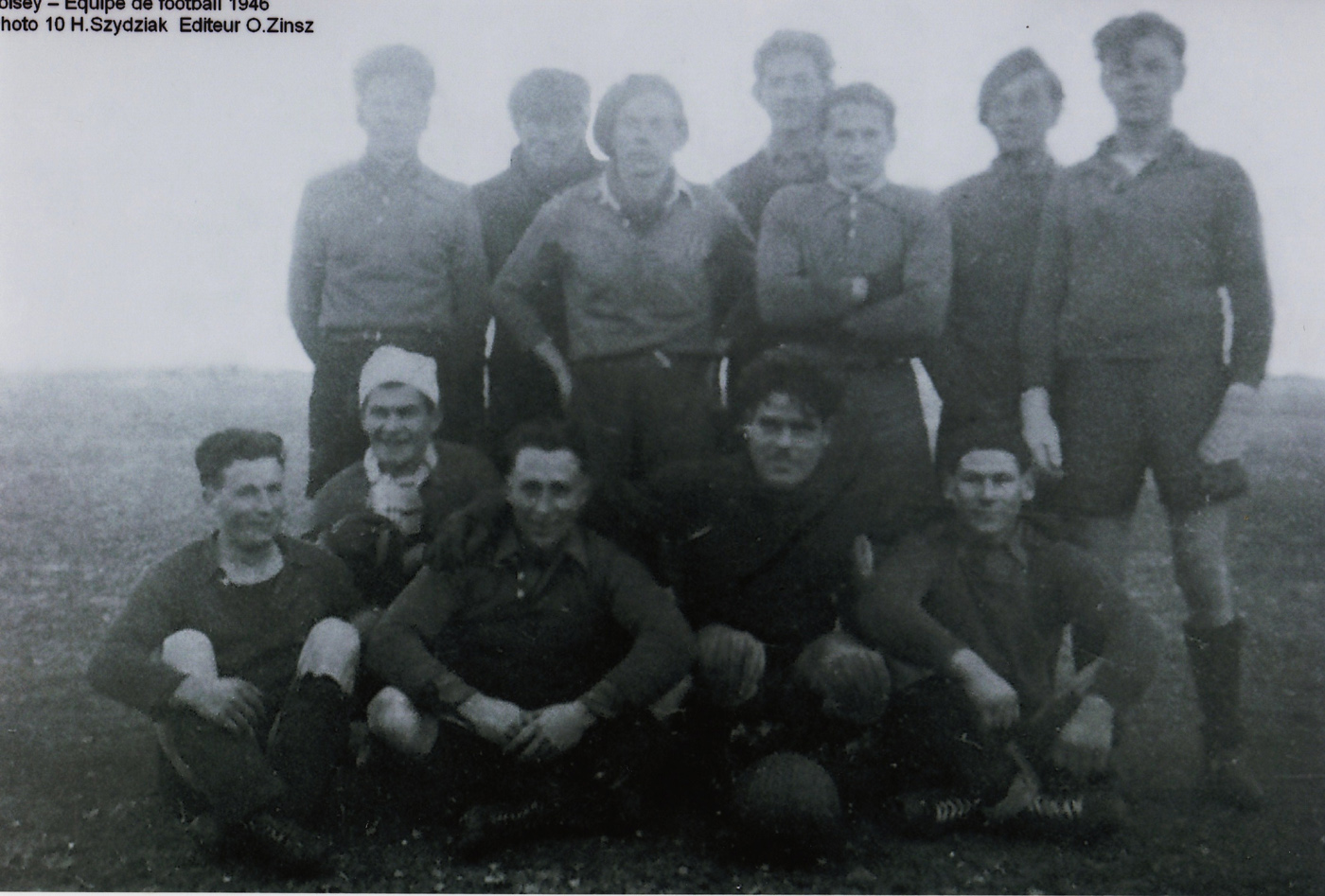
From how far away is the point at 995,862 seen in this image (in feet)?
8.27

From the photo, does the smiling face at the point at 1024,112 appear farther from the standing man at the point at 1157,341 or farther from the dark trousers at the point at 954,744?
the dark trousers at the point at 954,744

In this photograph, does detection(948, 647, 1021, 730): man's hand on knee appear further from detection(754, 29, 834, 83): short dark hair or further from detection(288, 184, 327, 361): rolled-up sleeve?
detection(288, 184, 327, 361): rolled-up sleeve

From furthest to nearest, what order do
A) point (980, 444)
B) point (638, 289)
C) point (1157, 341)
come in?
point (638, 289)
point (1157, 341)
point (980, 444)

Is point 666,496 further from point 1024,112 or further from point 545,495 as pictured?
point 1024,112

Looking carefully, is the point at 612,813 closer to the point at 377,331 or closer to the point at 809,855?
the point at 809,855

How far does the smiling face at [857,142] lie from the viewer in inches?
114

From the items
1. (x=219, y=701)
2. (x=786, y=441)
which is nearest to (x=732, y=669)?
(x=786, y=441)

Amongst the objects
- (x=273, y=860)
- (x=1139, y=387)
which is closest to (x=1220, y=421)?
(x=1139, y=387)

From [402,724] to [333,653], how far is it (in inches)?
9.2

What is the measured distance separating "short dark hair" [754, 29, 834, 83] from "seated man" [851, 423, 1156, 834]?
110 cm

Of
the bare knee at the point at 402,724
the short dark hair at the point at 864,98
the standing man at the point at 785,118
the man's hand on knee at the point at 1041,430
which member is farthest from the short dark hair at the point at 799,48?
the bare knee at the point at 402,724

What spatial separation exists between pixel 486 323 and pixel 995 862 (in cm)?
194

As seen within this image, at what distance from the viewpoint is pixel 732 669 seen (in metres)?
2.60

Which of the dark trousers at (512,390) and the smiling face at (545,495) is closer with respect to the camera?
the smiling face at (545,495)
